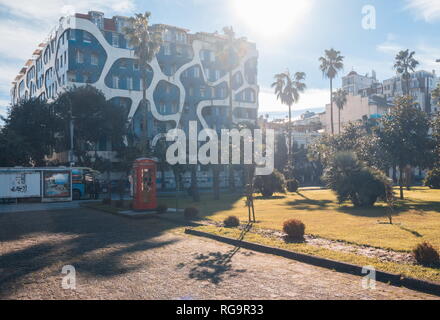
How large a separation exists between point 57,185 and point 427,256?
30.6 m

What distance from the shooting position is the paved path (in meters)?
6.61

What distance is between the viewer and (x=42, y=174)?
104ft

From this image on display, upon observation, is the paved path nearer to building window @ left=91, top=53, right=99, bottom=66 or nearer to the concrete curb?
the concrete curb

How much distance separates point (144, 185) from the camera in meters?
22.0

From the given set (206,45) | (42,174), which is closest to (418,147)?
(42,174)

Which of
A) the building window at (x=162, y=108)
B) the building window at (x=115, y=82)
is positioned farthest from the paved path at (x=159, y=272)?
the building window at (x=162, y=108)

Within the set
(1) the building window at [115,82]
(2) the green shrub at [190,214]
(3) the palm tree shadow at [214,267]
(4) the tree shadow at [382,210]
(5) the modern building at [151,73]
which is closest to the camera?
(3) the palm tree shadow at [214,267]

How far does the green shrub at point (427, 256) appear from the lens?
26.6 feet

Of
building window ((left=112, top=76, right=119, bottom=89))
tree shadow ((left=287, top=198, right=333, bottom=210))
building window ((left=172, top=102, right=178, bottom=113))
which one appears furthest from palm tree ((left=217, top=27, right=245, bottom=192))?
building window ((left=172, top=102, right=178, bottom=113))

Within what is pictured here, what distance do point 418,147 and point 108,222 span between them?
22735 millimetres

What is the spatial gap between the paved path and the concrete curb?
25 centimetres

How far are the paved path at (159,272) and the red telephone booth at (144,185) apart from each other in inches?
344

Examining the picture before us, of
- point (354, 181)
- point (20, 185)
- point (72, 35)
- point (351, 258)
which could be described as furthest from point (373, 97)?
point (351, 258)

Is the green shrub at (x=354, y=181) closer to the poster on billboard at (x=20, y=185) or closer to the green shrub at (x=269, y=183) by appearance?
the green shrub at (x=269, y=183)
